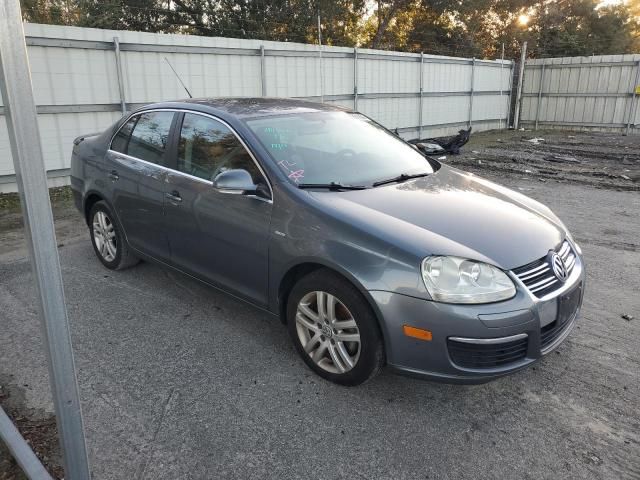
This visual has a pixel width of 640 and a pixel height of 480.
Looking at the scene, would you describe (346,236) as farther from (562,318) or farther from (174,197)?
(174,197)

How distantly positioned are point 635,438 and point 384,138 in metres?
2.64

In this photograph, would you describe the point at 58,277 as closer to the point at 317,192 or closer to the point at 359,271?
the point at 359,271

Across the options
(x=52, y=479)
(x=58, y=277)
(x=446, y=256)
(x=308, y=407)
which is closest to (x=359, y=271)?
(x=446, y=256)

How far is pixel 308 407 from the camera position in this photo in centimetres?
Answer: 286

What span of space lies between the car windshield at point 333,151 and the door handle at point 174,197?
757 millimetres

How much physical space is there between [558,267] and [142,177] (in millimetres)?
3066

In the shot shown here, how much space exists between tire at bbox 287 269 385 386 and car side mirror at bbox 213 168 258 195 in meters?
0.67

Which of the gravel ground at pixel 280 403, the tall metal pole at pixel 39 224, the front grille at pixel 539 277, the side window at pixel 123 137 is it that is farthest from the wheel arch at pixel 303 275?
the side window at pixel 123 137

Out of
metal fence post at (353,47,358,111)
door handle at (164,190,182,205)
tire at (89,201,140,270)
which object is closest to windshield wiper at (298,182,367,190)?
door handle at (164,190,182,205)

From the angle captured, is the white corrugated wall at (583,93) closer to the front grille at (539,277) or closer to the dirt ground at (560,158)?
the dirt ground at (560,158)

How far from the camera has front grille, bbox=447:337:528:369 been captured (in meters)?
2.56

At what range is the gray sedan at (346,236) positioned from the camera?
260 cm

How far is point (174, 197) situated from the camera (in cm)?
377

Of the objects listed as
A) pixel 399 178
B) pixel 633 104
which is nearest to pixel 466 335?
pixel 399 178
